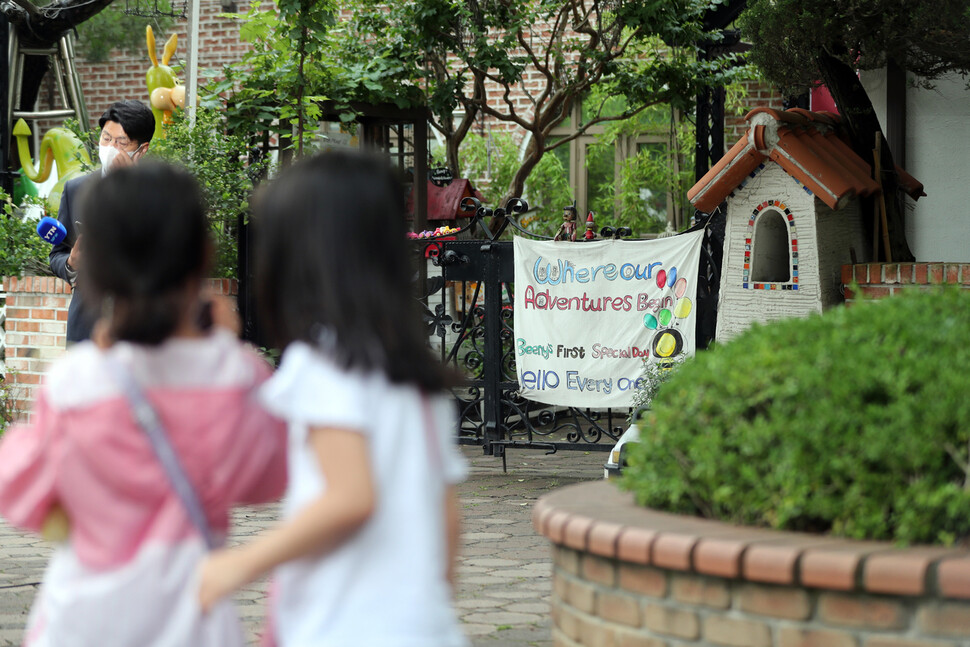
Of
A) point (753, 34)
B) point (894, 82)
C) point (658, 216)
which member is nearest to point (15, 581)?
point (753, 34)

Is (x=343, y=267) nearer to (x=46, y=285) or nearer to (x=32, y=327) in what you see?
(x=46, y=285)

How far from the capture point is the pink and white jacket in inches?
72.4

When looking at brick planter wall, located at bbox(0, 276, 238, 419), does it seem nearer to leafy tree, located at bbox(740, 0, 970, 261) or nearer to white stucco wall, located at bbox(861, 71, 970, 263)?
leafy tree, located at bbox(740, 0, 970, 261)

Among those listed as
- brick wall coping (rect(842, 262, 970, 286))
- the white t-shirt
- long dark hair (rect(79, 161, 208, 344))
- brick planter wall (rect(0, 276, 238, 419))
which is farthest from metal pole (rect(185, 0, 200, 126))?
the white t-shirt

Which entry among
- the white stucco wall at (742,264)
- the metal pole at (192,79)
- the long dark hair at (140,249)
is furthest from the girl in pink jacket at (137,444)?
the metal pole at (192,79)

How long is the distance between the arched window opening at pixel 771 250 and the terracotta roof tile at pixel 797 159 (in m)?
0.27

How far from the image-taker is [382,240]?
184cm

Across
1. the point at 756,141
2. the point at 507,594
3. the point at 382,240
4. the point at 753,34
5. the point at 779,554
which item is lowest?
the point at 507,594

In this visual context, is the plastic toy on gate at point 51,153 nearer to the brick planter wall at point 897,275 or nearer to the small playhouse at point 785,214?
the small playhouse at point 785,214

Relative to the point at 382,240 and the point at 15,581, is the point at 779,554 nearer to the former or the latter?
the point at 382,240

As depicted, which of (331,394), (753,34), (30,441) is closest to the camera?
(331,394)

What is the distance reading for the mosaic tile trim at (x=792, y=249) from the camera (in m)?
6.23

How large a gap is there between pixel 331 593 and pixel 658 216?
11.7m

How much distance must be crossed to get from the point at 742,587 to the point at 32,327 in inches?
285
